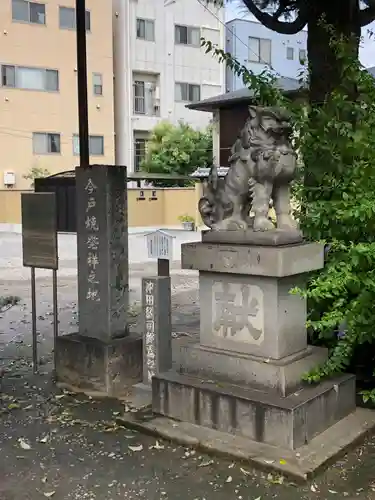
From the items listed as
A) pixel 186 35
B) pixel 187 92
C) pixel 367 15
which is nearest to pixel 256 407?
pixel 367 15

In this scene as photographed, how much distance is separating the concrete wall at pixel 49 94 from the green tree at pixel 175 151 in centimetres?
254

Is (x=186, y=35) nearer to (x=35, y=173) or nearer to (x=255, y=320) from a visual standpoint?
(x=35, y=173)

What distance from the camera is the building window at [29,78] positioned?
27.8 m

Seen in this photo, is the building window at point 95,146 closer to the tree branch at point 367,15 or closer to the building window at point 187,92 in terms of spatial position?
the building window at point 187,92

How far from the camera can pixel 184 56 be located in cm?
3356

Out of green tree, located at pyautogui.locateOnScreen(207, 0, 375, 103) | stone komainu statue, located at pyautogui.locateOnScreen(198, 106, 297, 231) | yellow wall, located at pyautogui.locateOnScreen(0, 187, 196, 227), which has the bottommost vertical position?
yellow wall, located at pyautogui.locateOnScreen(0, 187, 196, 227)

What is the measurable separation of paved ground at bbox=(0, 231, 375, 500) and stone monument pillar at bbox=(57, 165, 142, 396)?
0.31m

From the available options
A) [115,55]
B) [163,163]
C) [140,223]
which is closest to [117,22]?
[115,55]

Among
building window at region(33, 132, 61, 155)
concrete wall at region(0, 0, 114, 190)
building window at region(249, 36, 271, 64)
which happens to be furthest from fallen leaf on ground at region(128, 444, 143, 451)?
building window at region(249, 36, 271, 64)

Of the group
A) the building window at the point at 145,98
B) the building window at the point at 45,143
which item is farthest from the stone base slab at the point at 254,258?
the building window at the point at 145,98

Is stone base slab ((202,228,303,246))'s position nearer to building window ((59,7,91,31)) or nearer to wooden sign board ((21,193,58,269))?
wooden sign board ((21,193,58,269))

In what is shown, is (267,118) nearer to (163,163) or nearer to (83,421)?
(83,421)

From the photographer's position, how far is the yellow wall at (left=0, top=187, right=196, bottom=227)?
25.2 metres

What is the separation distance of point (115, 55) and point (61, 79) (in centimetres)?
434
